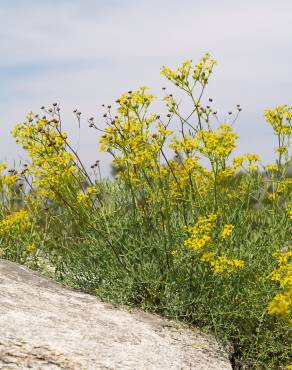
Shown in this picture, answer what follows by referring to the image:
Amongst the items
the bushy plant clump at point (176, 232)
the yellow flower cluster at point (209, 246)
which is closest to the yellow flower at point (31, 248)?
the bushy plant clump at point (176, 232)

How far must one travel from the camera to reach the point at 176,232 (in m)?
5.22

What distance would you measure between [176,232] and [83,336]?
4.54 ft

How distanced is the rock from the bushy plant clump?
21 centimetres

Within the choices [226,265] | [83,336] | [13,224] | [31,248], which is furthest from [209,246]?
[13,224]

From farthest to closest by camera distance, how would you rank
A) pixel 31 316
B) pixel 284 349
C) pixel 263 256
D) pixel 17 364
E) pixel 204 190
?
pixel 204 190, pixel 263 256, pixel 284 349, pixel 31 316, pixel 17 364

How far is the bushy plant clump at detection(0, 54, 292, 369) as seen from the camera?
476 centimetres

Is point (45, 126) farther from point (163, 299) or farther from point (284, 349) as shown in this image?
point (284, 349)

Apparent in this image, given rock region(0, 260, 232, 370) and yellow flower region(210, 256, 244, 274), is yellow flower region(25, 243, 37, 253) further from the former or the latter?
yellow flower region(210, 256, 244, 274)

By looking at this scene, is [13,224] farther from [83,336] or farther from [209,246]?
[209,246]

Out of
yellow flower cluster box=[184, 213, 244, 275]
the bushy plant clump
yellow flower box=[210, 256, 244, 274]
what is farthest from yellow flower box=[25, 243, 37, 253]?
yellow flower box=[210, 256, 244, 274]

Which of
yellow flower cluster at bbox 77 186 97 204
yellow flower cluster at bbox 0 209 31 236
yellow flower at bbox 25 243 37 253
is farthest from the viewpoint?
yellow flower at bbox 25 243 37 253

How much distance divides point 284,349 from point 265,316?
297 mm

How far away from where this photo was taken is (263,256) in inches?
201

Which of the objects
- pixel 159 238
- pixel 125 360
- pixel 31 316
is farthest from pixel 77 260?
pixel 125 360
